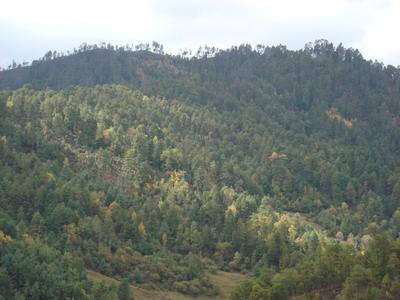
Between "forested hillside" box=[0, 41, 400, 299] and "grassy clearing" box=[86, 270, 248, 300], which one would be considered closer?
"forested hillside" box=[0, 41, 400, 299]

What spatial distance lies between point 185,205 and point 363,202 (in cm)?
5924

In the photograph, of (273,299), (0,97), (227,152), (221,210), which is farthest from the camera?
(227,152)

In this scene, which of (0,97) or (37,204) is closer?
(37,204)

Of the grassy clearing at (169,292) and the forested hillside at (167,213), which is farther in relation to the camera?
the grassy clearing at (169,292)

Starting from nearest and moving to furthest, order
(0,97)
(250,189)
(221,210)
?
(221,210) → (0,97) → (250,189)

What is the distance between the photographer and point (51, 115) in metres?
177

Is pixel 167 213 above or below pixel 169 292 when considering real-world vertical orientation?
above

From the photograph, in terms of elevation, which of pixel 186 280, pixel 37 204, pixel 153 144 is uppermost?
pixel 153 144

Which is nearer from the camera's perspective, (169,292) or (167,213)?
(169,292)

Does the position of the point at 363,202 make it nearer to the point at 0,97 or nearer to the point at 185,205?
the point at 185,205

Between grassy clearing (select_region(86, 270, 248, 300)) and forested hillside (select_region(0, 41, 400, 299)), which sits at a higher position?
forested hillside (select_region(0, 41, 400, 299))

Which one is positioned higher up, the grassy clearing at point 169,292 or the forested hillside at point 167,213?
the forested hillside at point 167,213

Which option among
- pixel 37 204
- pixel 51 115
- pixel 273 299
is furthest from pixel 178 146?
pixel 273 299

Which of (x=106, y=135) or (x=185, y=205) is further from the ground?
(x=106, y=135)
